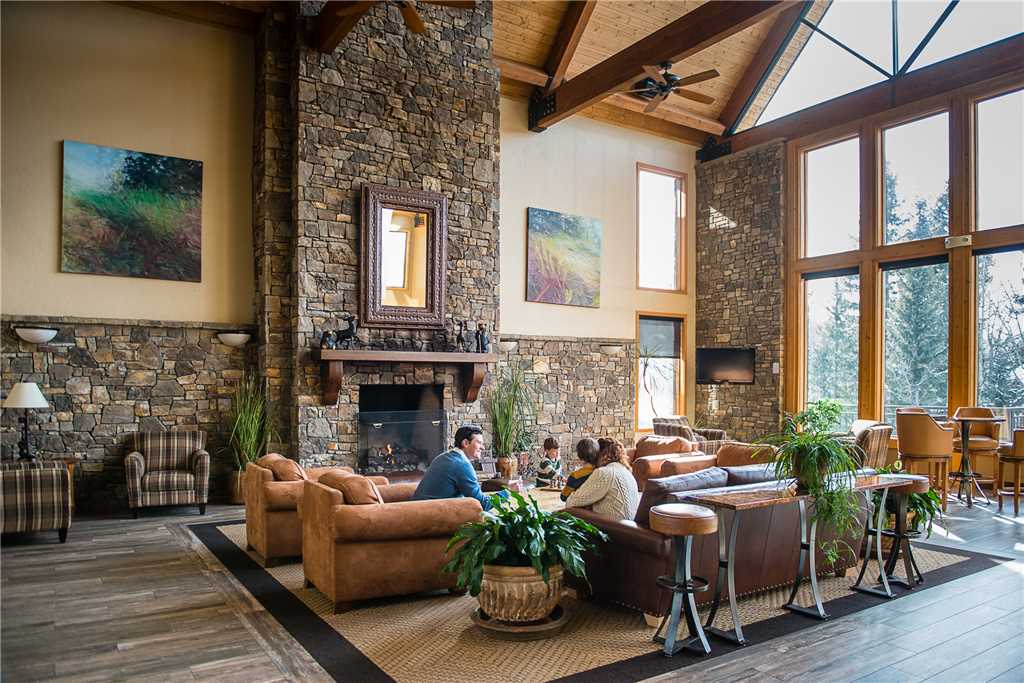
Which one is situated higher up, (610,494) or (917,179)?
(917,179)

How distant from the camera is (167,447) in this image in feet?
23.5

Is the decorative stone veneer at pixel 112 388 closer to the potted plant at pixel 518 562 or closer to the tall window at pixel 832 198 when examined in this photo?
the potted plant at pixel 518 562

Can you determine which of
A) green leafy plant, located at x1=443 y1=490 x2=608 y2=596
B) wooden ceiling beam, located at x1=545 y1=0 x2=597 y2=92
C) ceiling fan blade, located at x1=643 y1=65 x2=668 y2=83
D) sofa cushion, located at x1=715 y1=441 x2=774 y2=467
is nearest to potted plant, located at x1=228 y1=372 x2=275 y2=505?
green leafy plant, located at x1=443 y1=490 x2=608 y2=596

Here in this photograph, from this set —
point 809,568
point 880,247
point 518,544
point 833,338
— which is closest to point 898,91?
point 880,247

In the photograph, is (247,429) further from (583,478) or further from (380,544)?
(583,478)

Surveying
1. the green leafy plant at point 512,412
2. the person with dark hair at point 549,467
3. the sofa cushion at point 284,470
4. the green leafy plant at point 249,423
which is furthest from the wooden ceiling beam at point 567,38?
the sofa cushion at point 284,470

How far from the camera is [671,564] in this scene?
12.4 ft

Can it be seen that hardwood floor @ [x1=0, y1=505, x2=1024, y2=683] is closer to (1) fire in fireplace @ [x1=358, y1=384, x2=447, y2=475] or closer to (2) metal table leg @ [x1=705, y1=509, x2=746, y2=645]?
(2) metal table leg @ [x1=705, y1=509, x2=746, y2=645]

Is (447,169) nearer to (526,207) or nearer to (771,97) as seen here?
(526,207)

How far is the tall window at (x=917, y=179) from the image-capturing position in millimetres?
8844

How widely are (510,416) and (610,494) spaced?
4.88 m

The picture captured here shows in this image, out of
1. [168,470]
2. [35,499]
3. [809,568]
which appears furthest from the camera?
[168,470]

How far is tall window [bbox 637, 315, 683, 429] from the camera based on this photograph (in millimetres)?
11289

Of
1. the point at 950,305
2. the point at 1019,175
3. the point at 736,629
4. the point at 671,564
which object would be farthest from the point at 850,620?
the point at 1019,175
